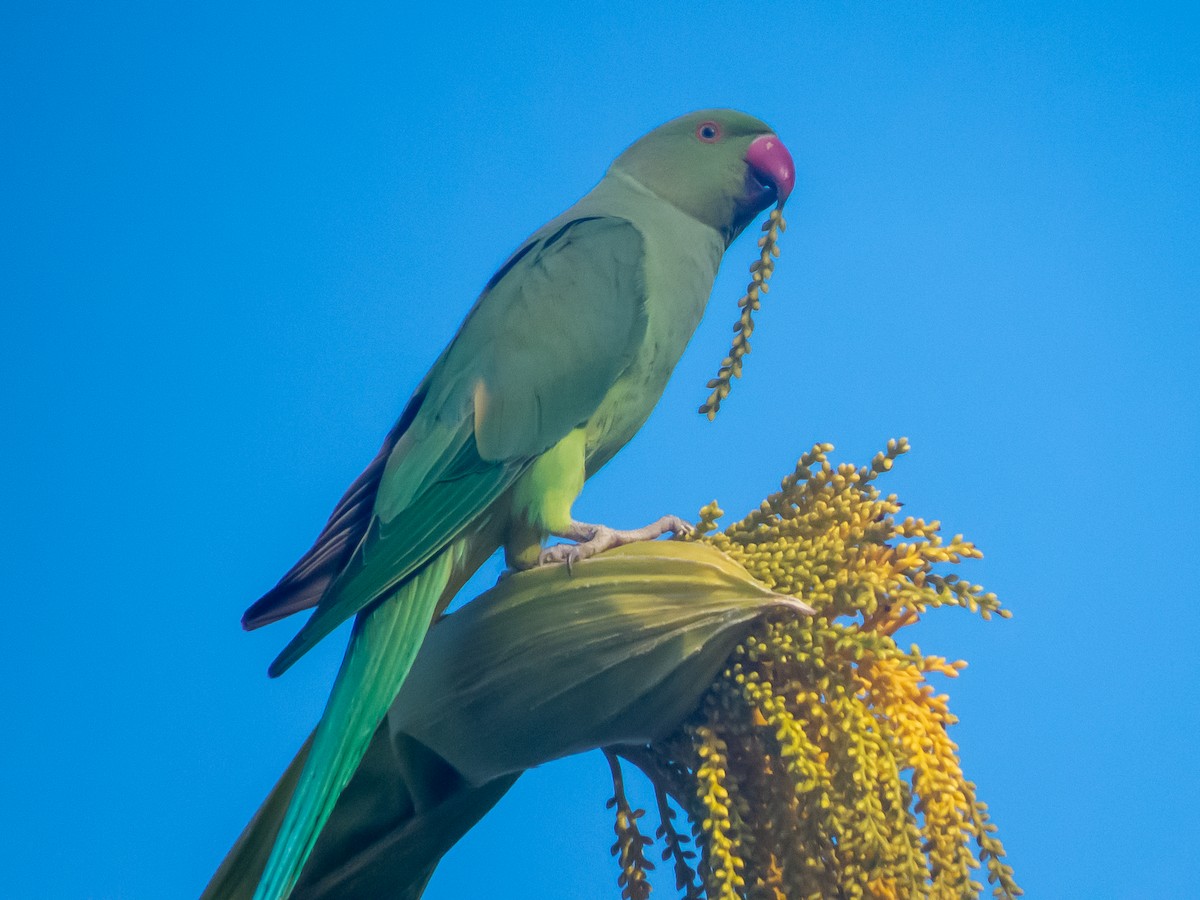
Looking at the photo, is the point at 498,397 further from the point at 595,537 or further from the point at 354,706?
the point at 354,706

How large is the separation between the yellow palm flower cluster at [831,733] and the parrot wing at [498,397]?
0.60 feet

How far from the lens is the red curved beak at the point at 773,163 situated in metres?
1.09

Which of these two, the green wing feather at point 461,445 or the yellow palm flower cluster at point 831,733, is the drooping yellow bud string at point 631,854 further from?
the green wing feather at point 461,445

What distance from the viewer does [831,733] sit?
0.72 metres

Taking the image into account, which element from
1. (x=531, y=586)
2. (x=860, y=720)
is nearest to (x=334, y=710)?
(x=531, y=586)

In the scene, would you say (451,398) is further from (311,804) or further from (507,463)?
(311,804)

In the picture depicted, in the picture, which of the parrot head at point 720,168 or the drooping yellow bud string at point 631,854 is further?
the parrot head at point 720,168

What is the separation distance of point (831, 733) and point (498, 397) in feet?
1.27

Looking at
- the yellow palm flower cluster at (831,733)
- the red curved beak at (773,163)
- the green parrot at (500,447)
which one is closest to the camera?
the yellow palm flower cluster at (831,733)

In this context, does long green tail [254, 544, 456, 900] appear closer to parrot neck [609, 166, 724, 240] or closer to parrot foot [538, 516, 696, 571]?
parrot foot [538, 516, 696, 571]

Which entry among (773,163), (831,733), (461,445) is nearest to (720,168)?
(773,163)

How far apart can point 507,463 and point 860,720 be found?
35 centimetres

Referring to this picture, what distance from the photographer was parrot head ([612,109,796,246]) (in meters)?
1.10

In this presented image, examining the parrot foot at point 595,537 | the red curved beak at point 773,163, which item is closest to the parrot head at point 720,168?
the red curved beak at point 773,163
